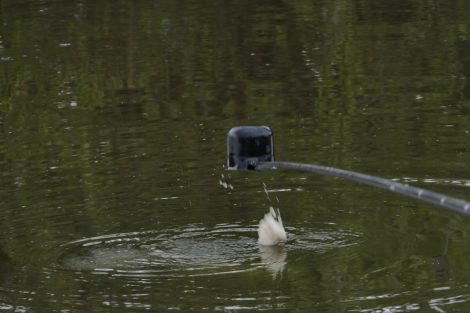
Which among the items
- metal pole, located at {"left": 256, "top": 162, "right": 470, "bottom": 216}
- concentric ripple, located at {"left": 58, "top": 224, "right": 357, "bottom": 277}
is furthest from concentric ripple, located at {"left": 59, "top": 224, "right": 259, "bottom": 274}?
metal pole, located at {"left": 256, "top": 162, "right": 470, "bottom": 216}

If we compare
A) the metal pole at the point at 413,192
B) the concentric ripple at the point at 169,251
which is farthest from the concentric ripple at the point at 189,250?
the metal pole at the point at 413,192

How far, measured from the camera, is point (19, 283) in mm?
8188

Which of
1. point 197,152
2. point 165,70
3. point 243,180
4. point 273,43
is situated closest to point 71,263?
point 243,180

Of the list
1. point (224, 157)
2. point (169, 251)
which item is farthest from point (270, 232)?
point (224, 157)

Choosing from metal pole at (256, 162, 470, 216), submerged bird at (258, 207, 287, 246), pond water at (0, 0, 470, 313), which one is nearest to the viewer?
metal pole at (256, 162, 470, 216)

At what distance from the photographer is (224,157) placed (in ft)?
37.4

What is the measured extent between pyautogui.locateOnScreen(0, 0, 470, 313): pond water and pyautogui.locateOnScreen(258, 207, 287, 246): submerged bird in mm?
86

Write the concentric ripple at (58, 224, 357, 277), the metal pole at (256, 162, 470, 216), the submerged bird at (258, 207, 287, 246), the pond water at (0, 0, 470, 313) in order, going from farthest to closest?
the submerged bird at (258, 207, 287, 246) → the concentric ripple at (58, 224, 357, 277) → the pond water at (0, 0, 470, 313) → the metal pole at (256, 162, 470, 216)

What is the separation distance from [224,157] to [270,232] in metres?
2.66

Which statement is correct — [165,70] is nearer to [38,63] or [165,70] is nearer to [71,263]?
[38,63]

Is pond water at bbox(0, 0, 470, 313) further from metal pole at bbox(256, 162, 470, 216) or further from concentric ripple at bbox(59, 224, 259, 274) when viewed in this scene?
metal pole at bbox(256, 162, 470, 216)

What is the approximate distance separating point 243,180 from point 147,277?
8.56ft

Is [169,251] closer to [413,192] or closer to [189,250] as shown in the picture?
[189,250]

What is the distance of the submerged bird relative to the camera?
8797 mm
